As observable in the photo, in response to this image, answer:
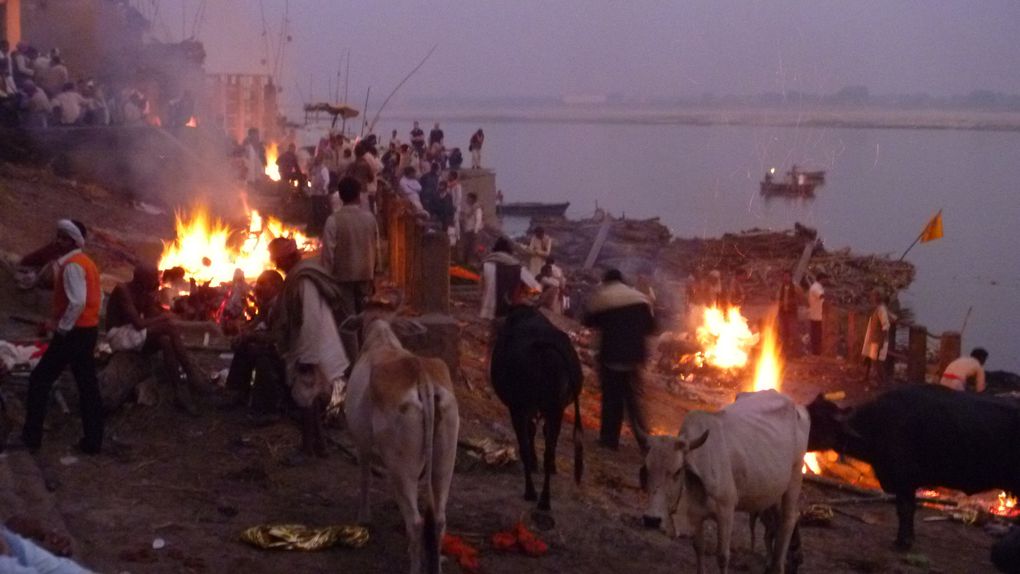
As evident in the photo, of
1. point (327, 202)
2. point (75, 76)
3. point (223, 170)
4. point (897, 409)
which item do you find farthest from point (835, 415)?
point (75, 76)

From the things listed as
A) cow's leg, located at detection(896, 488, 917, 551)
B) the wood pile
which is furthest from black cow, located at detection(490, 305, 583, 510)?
the wood pile

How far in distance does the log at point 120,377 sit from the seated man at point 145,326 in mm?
84

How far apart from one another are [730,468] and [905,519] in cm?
297

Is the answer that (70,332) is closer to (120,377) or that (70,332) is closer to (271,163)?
(120,377)

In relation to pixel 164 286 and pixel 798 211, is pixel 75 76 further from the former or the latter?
pixel 798 211

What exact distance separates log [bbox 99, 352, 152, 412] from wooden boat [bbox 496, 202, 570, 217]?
Answer: 46119mm

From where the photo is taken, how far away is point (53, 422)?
962 centimetres

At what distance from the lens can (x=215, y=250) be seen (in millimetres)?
16297

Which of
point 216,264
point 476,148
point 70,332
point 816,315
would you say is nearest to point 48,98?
point 216,264

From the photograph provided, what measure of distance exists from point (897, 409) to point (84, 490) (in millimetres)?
6158

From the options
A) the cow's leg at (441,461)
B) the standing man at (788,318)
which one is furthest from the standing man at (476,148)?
the cow's leg at (441,461)

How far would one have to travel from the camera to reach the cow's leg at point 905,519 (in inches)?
382

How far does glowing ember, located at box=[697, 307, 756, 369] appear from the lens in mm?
19938

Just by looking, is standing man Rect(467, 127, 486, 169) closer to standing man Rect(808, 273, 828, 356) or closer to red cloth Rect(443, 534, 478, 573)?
standing man Rect(808, 273, 828, 356)
